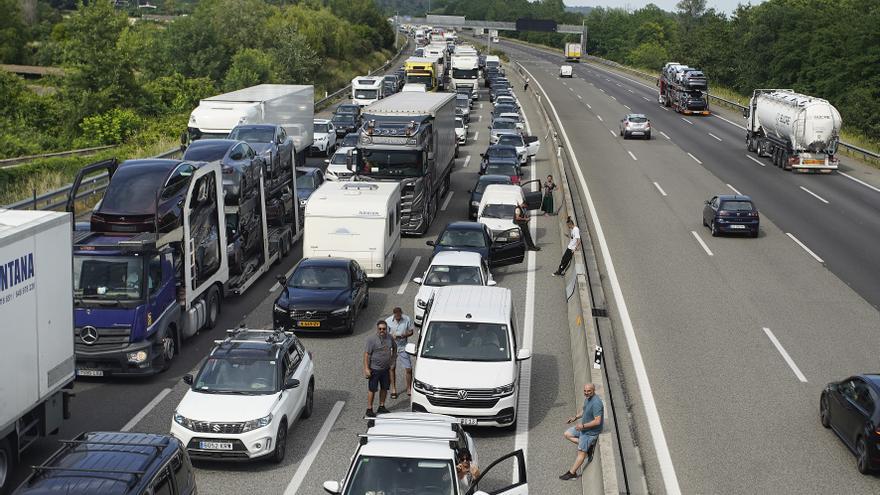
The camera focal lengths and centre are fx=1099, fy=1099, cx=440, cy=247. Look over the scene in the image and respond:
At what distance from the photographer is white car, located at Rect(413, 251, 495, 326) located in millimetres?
25562

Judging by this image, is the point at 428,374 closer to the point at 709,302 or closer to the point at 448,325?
the point at 448,325

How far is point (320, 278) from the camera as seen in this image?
25.7 metres

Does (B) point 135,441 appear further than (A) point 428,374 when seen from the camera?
No

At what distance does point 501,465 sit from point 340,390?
498 centimetres

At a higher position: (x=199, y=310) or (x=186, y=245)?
(x=186, y=245)

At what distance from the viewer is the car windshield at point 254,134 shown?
34.4 m

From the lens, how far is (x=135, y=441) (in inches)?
525

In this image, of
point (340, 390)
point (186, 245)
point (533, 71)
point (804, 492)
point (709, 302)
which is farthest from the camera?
point (533, 71)

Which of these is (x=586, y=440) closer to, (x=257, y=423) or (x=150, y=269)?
(x=257, y=423)

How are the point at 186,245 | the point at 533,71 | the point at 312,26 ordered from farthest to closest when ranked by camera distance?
the point at 533,71 → the point at 312,26 → the point at 186,245

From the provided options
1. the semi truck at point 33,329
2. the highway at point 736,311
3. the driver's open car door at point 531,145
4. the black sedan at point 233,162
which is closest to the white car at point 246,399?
the semi truck at point 33,329

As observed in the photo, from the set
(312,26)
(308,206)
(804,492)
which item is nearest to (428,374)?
(804,492)

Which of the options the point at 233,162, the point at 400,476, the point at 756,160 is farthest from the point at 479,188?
the point at 400,476

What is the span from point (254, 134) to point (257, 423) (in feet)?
63.7
